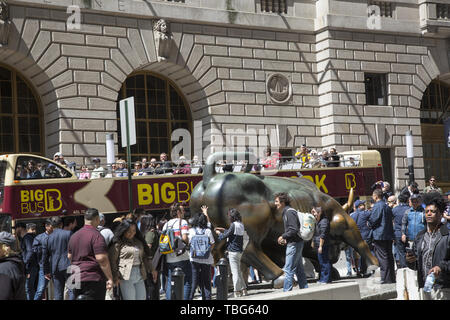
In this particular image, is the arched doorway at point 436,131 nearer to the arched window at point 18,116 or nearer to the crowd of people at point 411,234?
the crowd of people at point 411,234

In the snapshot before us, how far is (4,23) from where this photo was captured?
77.9 feet

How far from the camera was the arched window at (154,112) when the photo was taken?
2792 centimetres

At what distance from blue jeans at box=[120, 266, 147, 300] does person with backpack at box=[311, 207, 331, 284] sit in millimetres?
5159

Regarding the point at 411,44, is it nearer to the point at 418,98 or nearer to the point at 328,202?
the point at 418,98

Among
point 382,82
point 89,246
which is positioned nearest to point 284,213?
point 89,246

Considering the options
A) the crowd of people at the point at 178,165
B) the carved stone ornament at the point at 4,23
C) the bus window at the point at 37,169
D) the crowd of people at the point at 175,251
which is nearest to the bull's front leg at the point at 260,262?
the crowd of people at the point at 175,251

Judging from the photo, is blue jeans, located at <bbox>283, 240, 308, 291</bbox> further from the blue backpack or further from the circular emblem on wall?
the circular emblem on wall

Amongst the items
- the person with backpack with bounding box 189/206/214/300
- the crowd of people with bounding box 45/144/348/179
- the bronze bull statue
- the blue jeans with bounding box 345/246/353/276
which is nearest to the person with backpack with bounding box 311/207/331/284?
→ the bronze bull statue

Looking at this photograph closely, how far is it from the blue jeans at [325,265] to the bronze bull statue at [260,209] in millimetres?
456

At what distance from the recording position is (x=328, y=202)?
15500 mm

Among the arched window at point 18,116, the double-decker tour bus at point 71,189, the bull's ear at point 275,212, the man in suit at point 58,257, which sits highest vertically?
the arched window at point 18,116

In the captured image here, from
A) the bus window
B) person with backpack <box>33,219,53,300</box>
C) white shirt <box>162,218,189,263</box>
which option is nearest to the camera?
white shirt <box>162,218,189,263</box>

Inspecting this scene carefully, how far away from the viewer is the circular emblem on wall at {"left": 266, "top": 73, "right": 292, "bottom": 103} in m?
29.0

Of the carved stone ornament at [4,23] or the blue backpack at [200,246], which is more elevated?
the carved stone ornament at [4,23]
